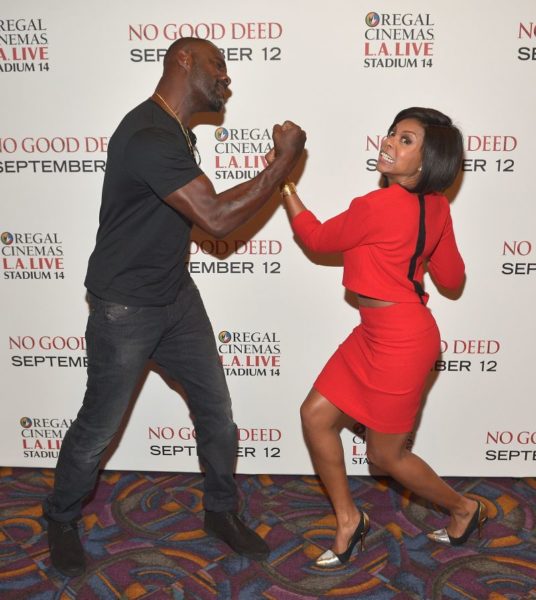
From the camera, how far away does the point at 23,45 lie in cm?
259

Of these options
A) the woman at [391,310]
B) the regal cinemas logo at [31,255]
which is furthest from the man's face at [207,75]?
the regal cinemas logo at [31,255]

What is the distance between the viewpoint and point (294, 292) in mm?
→ 2850

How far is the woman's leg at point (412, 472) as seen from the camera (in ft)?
7.77

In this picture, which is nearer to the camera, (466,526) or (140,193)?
(140,193)

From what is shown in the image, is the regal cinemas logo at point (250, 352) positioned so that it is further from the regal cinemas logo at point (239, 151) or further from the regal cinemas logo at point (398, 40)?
the regal cinemas logo at point (398, 40)

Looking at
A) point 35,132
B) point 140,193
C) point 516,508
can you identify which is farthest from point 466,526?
point 35,132

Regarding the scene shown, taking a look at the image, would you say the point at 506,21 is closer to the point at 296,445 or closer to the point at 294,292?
the point at 294,292

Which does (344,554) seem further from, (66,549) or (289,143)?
(289,143)

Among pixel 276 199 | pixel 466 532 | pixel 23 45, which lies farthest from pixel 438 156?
pixel 23 45

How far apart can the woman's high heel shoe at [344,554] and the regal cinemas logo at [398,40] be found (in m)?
1.84

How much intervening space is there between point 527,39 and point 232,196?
4.60ft

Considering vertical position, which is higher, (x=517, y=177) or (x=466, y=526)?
(x=517, y=177)

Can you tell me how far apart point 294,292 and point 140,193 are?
37.9 inches

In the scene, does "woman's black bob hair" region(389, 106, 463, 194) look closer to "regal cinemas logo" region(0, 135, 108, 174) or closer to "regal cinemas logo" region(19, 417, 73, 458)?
"regal cinemas logo" region(0, 135, 108, 174)
